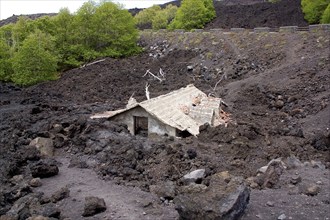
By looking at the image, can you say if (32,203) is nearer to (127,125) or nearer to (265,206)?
(265,206)

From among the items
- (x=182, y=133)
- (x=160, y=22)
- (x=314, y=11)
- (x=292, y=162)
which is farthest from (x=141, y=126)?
(x=160, y=22)

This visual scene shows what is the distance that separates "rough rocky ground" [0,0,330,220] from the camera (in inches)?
474

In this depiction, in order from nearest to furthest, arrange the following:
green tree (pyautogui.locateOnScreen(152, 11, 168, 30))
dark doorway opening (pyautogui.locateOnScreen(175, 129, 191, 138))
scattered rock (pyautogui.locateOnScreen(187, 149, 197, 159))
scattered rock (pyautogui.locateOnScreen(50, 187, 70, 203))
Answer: scattered rock (pyautogui.locateOnScreen(50, 187, 70, 203)) → scattered rock (pyautogui.locateOnScreen(187, 149, 197, 159)) → dark doorway opening (pyautogui.locateOnScreen(175, 129, 191, 138)) → green tree (pyautogui.locateOnScreen(152, 11, 168, 30))

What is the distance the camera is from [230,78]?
34219 millimetres

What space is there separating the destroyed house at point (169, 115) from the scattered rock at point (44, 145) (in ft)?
11.2

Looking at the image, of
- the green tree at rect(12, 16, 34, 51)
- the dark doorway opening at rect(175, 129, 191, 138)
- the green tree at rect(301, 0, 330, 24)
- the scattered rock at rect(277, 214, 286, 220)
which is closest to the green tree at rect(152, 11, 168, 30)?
the green tree at rect(301, 0, 330, 24)

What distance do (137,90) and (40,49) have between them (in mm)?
9801

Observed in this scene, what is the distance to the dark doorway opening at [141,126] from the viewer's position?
1919 cm

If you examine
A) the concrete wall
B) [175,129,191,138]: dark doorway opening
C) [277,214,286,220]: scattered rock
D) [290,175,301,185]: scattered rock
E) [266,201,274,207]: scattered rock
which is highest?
the concrete wall

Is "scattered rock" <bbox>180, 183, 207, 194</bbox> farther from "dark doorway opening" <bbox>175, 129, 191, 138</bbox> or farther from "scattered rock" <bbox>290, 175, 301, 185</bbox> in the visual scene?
"dark doorway opening" <bbox>175, 129, 191, 138</bbox>

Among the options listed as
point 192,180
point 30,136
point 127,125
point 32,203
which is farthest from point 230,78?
point 32,203

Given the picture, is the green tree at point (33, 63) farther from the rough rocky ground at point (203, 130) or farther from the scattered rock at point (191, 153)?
the scattered rock at point (191, 153)

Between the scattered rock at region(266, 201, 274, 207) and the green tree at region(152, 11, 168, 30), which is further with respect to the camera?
the green tree at region(152, 11, 168, 30)

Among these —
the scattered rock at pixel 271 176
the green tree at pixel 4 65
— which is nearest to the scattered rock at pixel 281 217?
the scattered rock at pixel 271 176
